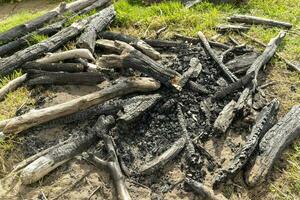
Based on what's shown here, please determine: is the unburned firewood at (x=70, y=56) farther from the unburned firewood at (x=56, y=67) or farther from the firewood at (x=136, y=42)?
the firewood at (x=136, y=42)

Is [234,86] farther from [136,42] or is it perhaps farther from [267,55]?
[136,42]

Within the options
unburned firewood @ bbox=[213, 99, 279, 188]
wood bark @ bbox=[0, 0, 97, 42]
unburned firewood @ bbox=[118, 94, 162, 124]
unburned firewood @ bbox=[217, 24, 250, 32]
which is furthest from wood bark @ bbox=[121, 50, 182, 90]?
wood bark @ bbox=[0, 0, 97, 42]

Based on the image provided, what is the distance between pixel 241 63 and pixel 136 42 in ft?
6.36

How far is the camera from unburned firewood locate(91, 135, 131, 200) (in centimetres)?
493

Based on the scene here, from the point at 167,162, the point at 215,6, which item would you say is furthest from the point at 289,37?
the point at 167,162

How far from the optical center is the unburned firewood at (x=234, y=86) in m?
6.23

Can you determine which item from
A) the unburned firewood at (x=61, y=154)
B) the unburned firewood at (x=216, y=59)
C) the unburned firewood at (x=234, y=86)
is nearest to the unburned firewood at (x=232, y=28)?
the unburned firewood at (x=216, y=59)

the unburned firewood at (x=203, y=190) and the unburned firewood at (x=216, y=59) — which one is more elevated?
the unburned firewood at (x=216, y=59)

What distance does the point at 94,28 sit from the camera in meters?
8.12

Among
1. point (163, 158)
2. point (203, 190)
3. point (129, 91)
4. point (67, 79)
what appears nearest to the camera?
point (203, 190)

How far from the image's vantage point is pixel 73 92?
21.9ft

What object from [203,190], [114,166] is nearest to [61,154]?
[114,166]

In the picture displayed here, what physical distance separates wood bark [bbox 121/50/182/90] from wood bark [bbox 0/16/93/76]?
1784 millimetres

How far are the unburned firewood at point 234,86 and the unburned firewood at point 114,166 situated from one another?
185 centimetres
